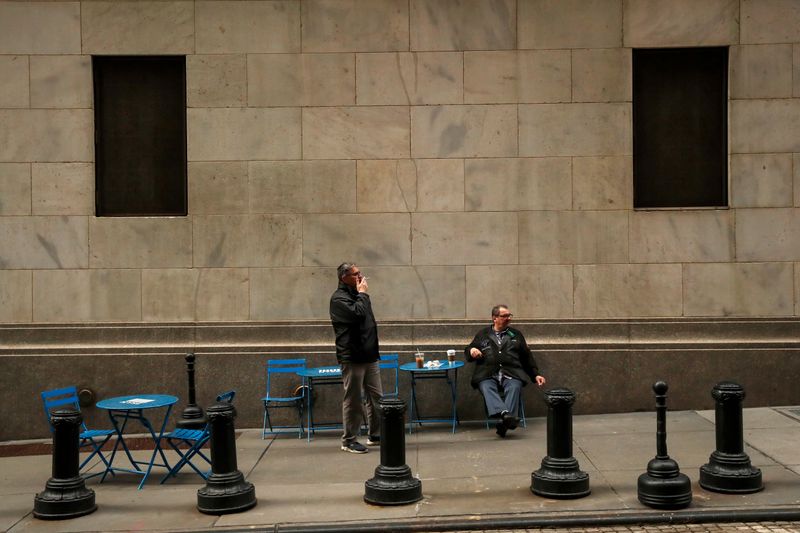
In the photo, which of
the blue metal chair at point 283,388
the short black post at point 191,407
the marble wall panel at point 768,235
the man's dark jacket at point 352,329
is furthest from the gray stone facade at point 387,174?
the man's dark jacket at point 352,329

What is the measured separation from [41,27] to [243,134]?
3.00m

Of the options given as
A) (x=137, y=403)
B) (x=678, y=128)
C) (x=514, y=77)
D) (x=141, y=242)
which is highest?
(x=514, y=77)

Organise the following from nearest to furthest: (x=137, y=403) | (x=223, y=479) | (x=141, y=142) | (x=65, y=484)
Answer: (x=223, y=479)
(x=65, y=484)
(x=137, y=403)
(x=141, y=142)

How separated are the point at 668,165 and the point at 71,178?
26.1ft

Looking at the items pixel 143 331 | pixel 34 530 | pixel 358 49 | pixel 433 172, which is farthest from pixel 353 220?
pixel 34 530

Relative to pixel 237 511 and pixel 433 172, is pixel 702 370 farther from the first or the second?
pixel 237 511

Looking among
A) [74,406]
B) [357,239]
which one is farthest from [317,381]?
[74,406]

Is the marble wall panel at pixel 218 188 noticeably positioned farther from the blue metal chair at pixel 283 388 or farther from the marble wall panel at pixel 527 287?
the marble wall panel at pixel 527 287

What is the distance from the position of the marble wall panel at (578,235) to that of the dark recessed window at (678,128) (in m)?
0.53

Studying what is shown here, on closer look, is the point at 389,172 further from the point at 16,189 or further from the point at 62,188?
the point at 16,189

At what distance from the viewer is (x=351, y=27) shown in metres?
12.3

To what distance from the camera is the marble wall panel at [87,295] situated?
12.3m

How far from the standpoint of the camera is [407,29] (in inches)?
482

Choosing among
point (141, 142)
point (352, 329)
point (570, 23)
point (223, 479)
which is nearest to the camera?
point (223, 479)
